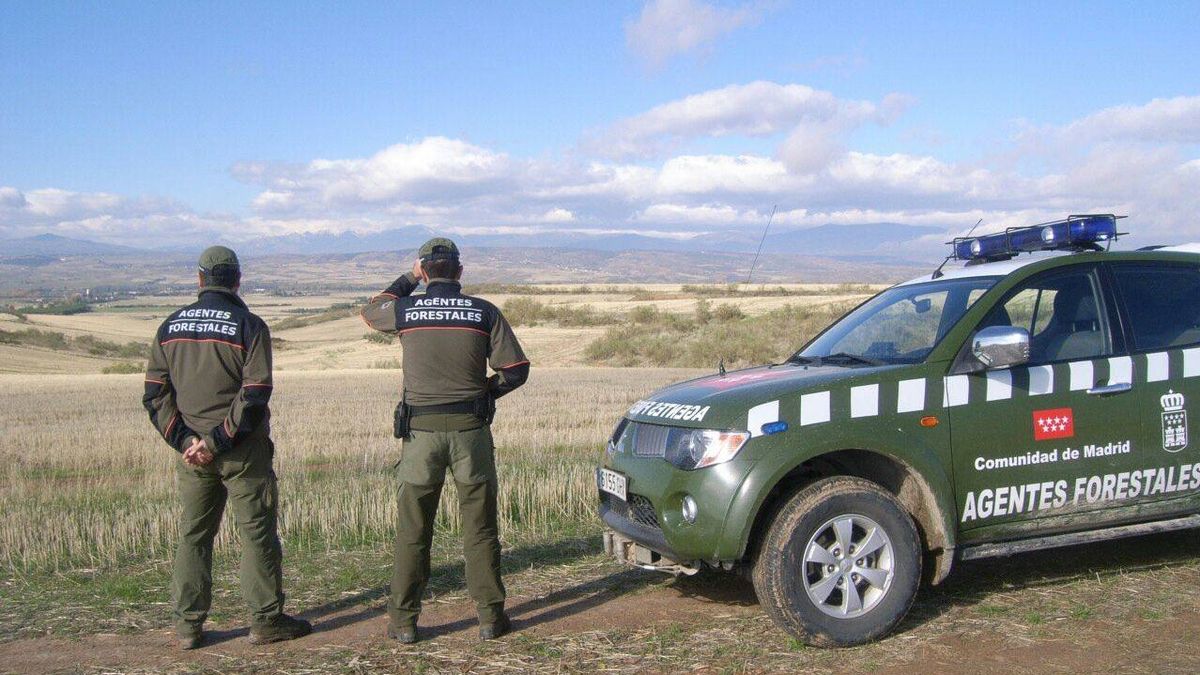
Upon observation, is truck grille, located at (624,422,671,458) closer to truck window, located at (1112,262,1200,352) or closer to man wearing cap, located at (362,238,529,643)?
man wearing cap, located at (362,238,529,643)

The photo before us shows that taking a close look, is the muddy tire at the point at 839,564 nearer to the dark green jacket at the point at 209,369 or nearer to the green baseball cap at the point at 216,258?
the dark green jacket at the point at 209,369

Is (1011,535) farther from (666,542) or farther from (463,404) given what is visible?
(463,404)

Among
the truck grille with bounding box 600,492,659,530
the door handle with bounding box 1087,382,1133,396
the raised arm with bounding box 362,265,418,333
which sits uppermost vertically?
the raised arm with bounding box 362,265,418,333

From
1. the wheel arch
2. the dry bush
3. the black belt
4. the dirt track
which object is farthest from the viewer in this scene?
the dry bush

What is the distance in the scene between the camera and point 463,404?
17.2 ft

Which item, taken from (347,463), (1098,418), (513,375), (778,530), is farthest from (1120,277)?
(347,463)

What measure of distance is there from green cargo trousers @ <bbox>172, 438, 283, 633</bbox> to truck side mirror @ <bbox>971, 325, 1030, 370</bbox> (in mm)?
3698

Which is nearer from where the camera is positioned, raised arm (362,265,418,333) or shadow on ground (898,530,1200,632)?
raised arm (362,265,418,333)

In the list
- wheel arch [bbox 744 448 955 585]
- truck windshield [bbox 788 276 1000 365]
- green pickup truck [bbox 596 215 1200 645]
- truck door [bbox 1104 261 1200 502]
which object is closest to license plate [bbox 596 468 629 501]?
green pickup truck [bbox 596 215 1200 645]

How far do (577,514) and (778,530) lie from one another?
3534 millimetres

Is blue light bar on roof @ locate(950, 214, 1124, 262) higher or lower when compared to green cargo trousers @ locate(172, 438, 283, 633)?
higher

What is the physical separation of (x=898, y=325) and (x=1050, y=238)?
42.4 inches

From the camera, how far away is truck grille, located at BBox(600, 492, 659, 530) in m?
5.23

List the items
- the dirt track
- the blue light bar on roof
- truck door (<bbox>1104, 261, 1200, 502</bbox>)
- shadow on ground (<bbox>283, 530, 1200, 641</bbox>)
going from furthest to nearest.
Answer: the blue light bar on roof → shadow on ground (<bbox>283, 530, 1200, 641</bbox>) → truck door (<bbox>1104, 261, 1200, 502</bbox>) → the dirt track
